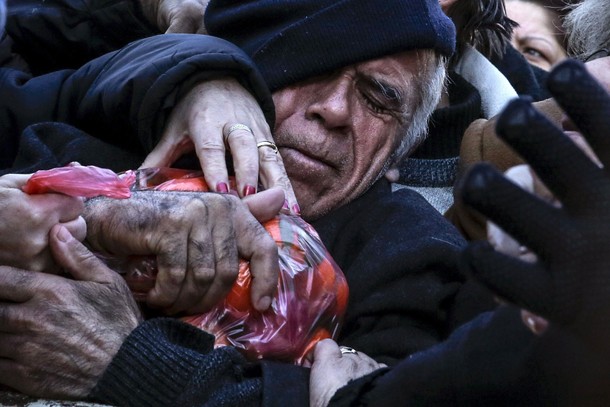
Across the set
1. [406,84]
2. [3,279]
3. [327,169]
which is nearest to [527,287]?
[3,279]

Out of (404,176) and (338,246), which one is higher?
(338,246)

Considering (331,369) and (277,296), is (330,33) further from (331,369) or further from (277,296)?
(331,369)

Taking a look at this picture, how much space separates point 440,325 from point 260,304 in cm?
42

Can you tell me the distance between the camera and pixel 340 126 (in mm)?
2256

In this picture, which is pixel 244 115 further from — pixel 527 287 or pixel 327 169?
pixel 527 287

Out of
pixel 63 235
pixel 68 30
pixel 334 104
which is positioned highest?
pixel 63 235

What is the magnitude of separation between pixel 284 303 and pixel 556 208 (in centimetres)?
78

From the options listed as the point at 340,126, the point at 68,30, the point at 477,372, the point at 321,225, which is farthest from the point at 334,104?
the point at 477,372

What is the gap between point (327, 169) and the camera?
2.22 meters

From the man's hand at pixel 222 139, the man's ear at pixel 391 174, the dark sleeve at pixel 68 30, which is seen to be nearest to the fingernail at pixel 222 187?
the man's hand at pixel 222 139

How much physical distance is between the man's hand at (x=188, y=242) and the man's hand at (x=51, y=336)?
106 mm

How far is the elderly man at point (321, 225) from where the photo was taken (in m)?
1.45

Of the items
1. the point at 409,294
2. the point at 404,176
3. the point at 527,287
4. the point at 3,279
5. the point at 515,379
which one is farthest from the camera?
the point at 404,176

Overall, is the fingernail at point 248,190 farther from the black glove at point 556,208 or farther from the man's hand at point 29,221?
the black glove at point 556,208
